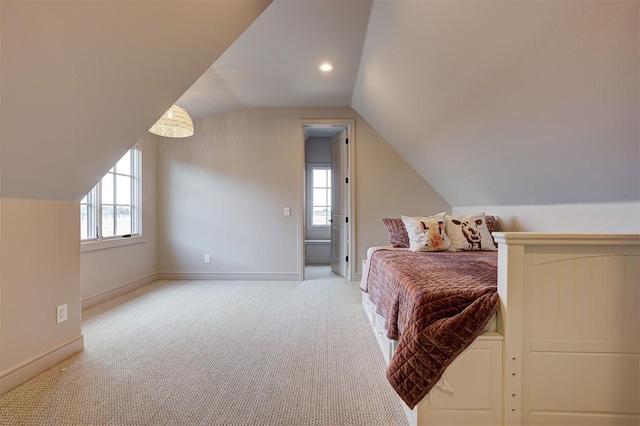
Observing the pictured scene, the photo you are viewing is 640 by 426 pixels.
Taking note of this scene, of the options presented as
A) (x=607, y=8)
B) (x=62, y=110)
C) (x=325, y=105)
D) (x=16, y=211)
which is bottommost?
(x=16, y=211)

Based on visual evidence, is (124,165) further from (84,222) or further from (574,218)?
(574,218)

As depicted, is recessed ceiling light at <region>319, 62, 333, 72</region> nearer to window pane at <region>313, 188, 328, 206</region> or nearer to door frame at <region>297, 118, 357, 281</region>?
door frame at <region>297, 118, 357, 281</region>

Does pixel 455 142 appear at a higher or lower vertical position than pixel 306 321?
higher

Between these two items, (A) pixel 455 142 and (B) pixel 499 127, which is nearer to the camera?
(B) pixel 499 127

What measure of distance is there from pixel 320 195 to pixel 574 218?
15.3 ft

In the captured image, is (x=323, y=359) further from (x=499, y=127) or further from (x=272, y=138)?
(x=272, y=138)

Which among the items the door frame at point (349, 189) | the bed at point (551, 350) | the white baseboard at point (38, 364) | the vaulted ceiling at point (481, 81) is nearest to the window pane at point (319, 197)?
the door frame at point (349, 189)

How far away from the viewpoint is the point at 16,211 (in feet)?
5.47

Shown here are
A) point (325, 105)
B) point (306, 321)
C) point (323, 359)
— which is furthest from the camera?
point (325, 105)

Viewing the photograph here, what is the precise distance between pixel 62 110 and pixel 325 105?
10.3ft

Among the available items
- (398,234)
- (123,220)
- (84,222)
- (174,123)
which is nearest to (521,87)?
(398,234)

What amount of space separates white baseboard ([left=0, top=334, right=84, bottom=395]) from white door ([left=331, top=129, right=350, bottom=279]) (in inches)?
119

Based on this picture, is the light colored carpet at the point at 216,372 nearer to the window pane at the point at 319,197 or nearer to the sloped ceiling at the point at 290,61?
the sloped ceiling at the point at 290,61

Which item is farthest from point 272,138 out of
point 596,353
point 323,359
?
point 596,353
